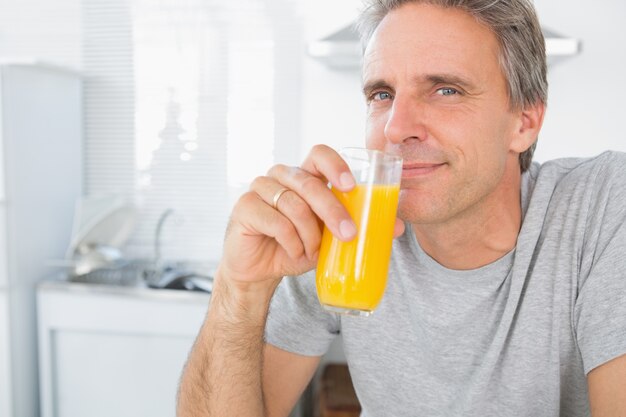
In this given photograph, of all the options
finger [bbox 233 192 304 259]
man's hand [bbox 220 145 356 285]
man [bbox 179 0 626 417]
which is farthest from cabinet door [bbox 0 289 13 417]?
finger [bbox 233 192 304 259]

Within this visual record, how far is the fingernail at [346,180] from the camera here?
0.92 m

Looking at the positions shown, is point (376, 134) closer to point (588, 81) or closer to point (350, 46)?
point (350, 46)

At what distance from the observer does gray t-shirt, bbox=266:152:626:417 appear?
1107 mm

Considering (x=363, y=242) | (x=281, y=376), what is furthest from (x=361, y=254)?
(x=281, y=376)

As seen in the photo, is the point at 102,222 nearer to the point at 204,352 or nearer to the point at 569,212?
the point at 204,352

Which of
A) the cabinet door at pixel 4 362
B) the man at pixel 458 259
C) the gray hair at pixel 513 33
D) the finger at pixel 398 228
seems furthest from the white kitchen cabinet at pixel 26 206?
the finger at pixel 398 228

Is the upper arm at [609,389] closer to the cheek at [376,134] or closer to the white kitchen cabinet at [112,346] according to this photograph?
the cheek at [376,134]

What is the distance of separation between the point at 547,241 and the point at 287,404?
2.33 feet

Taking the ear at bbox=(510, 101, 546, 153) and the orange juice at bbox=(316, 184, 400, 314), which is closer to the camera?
the orange juice at bbox=(316, 184, 400, 314)

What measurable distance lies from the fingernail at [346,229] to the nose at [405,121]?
264mm

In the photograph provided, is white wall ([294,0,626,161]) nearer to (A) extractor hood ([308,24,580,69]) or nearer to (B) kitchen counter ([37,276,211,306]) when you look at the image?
(A) extractor hood ([308,24,580,69])

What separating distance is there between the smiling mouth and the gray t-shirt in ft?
0.82

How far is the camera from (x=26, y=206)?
268 centimetres

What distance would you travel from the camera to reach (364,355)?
1319mm
